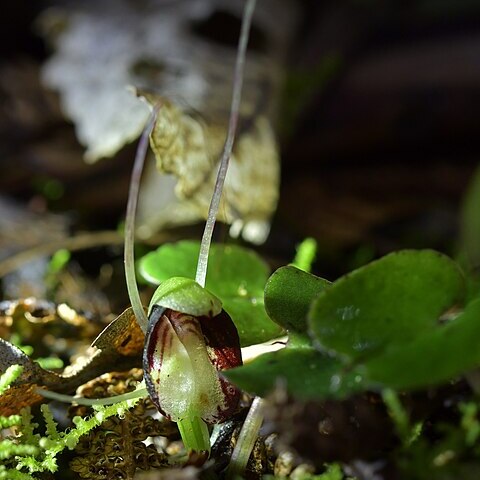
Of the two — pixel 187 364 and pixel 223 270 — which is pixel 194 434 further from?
pixel 223 270

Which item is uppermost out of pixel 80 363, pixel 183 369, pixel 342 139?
pixel 183 369

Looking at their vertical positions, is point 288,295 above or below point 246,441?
above

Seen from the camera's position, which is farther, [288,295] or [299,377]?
[288,295]

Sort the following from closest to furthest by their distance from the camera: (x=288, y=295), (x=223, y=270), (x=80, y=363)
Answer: (x=288, y=295), (x=80, y=363), (x=223, y=270)

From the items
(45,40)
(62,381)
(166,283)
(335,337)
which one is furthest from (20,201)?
(335,337)

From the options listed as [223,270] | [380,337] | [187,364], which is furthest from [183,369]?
[223,270]

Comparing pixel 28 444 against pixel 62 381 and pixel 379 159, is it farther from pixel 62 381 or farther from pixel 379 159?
pixel 379 159

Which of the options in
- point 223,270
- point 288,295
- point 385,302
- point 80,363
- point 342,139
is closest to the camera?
point 385,302

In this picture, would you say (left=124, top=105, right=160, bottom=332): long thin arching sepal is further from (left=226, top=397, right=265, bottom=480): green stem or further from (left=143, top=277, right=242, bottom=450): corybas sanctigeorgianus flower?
(left=226, top=397, right=265, bottom=480): green stem


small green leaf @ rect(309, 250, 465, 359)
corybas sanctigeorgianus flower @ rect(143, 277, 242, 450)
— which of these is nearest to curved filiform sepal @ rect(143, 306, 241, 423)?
corybas sanctigeorgianus flower @ rect(143, 277, 242, 450)
